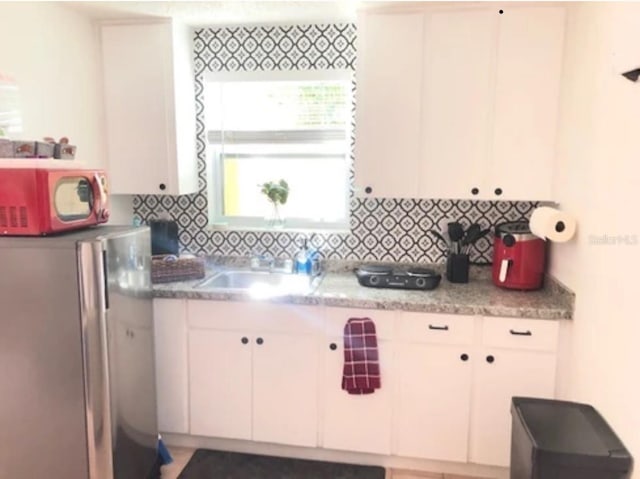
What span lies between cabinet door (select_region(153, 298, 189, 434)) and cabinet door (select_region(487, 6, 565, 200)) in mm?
1722

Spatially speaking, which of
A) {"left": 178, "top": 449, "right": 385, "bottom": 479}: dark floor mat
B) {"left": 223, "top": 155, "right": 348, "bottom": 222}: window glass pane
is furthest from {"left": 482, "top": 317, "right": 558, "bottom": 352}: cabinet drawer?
{"left": 223, "top": 155, "right": 348, "bottom": 222}: window glass pane

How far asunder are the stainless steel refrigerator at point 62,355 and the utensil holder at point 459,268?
1.63 metres

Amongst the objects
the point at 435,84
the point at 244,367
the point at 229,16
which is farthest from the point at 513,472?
the point at 229,16

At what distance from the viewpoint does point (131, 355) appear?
211cm

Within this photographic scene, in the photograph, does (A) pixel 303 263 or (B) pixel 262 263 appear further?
(B) pixel 262 263

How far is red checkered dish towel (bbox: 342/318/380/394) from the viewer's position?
233 cm

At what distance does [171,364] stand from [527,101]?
2213 mm

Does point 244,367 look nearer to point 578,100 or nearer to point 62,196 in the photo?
point 62,196

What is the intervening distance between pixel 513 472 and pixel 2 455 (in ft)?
6.48

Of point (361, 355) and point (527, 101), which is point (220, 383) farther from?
point (527, 101)

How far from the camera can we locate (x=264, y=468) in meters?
2.47

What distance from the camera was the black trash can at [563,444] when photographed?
1.61 meters

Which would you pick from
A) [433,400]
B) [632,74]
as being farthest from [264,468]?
[632,74]

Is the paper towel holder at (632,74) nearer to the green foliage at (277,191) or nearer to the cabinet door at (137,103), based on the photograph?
the green foliage at (277,191)
